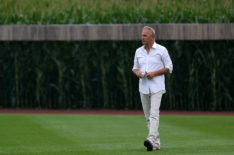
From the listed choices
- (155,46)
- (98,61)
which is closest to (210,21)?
(98,61)

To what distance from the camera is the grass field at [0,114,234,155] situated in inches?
411

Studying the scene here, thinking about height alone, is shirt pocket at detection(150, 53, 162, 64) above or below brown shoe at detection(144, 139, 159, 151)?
above

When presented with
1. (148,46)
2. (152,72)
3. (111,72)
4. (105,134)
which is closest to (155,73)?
(152,72)

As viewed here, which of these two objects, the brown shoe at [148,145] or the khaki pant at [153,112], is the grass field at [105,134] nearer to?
the brown shoe at [148,145]

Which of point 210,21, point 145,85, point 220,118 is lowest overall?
point 220,118

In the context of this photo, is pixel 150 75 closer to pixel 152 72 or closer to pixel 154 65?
pixel 152 72

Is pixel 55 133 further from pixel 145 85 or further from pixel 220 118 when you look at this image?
pixel 220 118

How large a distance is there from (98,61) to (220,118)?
4.37 meters

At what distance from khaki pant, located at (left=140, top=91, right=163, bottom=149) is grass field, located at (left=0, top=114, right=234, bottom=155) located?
23 cm

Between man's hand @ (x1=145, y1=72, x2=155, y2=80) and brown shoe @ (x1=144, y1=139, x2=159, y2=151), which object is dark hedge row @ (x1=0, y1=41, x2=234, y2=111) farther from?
brown shoe @ (x1=144, y1=139, x2=159, y2=151)

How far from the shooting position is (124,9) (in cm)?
2088

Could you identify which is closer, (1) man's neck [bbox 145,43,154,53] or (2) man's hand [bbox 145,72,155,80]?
(2) man's hand [bbox 145,72,155,80]

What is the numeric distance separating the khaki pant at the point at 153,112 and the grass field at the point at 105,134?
23 cm

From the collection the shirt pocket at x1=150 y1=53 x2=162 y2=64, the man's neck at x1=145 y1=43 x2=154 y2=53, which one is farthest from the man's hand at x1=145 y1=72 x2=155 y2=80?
the man's neck at x1=145 y1=43 x2=154 y2=53
